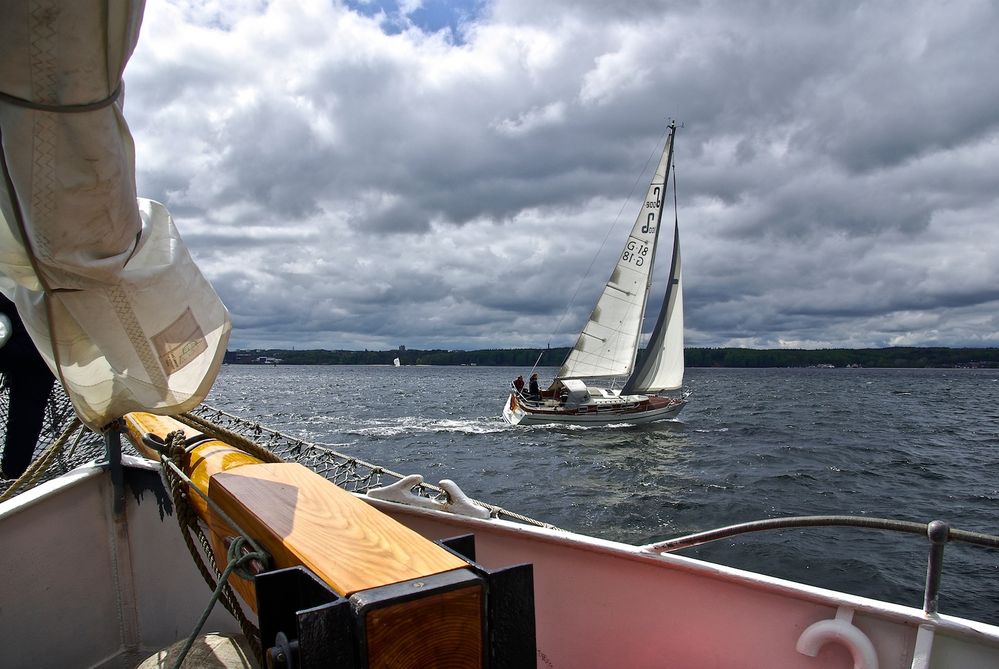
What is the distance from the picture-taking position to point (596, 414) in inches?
1188

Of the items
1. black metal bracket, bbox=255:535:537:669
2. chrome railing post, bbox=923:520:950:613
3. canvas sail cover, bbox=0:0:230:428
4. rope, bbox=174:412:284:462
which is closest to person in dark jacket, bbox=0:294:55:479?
rope, bbox=174:412:284:462

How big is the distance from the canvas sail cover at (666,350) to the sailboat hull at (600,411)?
3101mm

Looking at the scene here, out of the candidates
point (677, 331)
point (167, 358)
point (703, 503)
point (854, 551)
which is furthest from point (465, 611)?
point (677, 331)

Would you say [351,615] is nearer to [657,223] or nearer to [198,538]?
[198,538]

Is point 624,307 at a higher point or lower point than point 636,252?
lower

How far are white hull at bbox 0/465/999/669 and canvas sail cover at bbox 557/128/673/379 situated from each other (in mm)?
31132

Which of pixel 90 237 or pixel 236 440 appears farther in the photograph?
pixel 236 440

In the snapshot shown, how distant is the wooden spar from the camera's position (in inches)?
50.2

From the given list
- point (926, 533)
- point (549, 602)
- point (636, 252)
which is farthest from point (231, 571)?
point (636, 252)

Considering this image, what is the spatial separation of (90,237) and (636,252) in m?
32.5

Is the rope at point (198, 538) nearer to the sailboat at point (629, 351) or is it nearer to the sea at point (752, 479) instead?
the sea at point (752, 479)

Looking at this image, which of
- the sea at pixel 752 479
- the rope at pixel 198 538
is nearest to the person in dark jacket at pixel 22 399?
the rope at pixel 198 538

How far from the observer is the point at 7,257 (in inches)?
92.4

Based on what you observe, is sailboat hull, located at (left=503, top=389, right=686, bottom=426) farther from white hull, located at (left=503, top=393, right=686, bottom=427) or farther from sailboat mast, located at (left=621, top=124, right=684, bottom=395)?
sailboat mast, located at (left=621, top=124, right=684, bottom=395)
